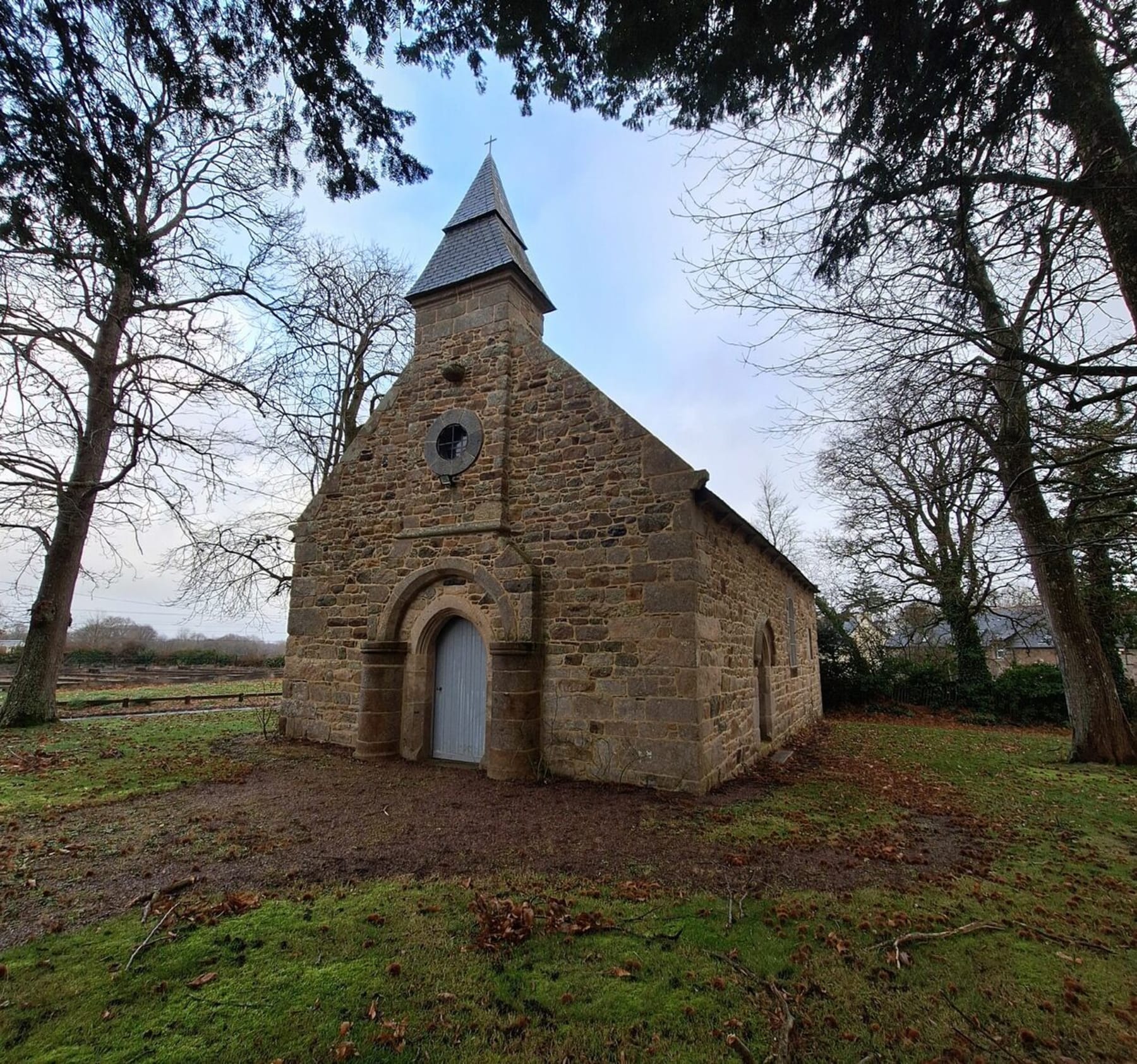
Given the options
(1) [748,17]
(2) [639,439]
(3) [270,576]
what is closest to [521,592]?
(2) [639,439]

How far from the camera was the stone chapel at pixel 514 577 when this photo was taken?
7.18m

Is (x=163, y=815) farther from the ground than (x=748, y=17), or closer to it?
closer to it

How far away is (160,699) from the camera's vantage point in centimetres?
1605

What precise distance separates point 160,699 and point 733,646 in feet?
53.7

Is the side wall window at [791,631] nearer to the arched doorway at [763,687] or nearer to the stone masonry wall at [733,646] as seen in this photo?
the stone masonry wall at [733,646]

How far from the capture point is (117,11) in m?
3.14

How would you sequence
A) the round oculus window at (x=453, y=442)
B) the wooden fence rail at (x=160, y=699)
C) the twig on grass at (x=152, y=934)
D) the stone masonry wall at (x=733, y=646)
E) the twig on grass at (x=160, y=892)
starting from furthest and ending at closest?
the wooden fence rail at (x=160, y=699)
the round oculus window at (x=453, y=442)
the stone masonry wall at (x=733, y=646)
the twig on grass at (x=160, y=892)
the twig on grass at (x=152, y=934)

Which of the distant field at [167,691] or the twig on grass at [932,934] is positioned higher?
the distant field at [167,691]

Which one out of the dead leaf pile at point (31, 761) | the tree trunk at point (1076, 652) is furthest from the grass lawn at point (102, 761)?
the tree trunk at point (1076, 652)

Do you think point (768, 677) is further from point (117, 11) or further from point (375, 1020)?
point (117, 11)

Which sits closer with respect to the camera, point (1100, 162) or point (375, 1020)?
point (375, 1020)

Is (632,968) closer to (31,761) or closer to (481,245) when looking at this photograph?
(31,761)

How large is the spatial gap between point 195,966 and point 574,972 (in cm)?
214

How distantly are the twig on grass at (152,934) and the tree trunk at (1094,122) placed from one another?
23.3ft
